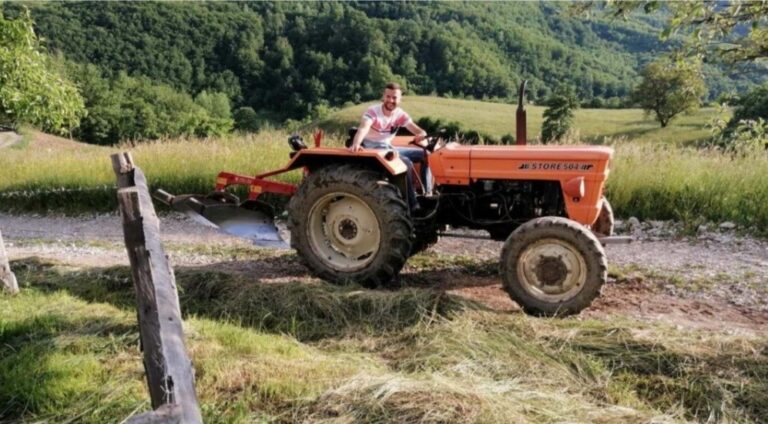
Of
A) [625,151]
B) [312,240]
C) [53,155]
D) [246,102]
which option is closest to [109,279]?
[312,240]

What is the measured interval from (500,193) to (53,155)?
38.0 ft

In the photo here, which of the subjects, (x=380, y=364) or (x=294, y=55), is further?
(x=294, y=55)

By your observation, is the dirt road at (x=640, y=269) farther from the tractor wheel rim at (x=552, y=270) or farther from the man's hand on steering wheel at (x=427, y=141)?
the man's hand on steering wheel at (x=427, y=141)

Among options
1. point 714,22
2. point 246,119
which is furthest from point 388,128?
point 246,119

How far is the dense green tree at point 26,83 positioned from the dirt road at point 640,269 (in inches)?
76.5

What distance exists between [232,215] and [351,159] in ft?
4.32

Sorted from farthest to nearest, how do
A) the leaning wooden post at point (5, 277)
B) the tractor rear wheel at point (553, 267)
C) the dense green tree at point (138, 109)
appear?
the dense green tree at point (138, 109)
the leaning wooden post at point (5, 277)
the tractor rear wheel at point (553, 267)

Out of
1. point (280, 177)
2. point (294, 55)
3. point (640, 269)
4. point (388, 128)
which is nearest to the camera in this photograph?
point (388, 128)

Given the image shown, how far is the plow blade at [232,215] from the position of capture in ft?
17.7

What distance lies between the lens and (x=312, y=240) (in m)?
5.12

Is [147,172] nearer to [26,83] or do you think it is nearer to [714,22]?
[26,83]

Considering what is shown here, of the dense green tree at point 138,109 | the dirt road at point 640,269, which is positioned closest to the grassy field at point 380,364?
the dirt road at point 640,269

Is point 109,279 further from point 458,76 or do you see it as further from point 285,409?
point 458,76

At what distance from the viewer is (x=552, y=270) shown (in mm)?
4195
